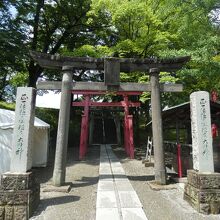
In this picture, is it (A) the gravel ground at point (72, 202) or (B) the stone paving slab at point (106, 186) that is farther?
(B) the stone paving slab at point (106, 186)

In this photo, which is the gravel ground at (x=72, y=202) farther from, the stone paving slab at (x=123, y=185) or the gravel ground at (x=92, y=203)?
the stone paving slab at (x=123, y=185)

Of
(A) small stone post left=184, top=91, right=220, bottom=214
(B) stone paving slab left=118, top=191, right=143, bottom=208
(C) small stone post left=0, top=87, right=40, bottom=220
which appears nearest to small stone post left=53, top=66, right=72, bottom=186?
(C) small stone post left=0, top=87, right=40, bottom=220

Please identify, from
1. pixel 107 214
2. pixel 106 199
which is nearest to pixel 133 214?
pixel 107 214

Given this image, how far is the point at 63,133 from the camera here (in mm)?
8531

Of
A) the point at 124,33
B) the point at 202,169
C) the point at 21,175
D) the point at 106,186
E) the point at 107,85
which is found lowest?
the point at 106,186

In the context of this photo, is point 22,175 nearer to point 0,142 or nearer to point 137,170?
point 0,142

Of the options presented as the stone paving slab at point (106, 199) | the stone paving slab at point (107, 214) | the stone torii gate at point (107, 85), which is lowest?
the stone paving slab at point (107, 214)

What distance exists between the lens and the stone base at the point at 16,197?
5.79m

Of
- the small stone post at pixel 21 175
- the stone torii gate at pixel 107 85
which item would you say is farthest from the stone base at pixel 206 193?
the small stone post at pixel 21 175

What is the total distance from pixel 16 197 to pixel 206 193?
14.2 feet

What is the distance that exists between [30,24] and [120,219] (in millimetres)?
18417

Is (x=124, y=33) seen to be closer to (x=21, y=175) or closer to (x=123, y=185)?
(x=123, y=185)

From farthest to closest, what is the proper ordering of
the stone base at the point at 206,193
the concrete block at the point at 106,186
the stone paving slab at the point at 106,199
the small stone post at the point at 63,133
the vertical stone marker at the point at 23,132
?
1. the small stone post at the point at 63,133
2. the concrete block at the point at 106,186
3. the stone paving slab at the point at 106,199
4. the vertical stone marker at the point at 23,132
5. the stone base at the point at 206,193

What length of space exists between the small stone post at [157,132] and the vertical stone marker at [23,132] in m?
4.04
